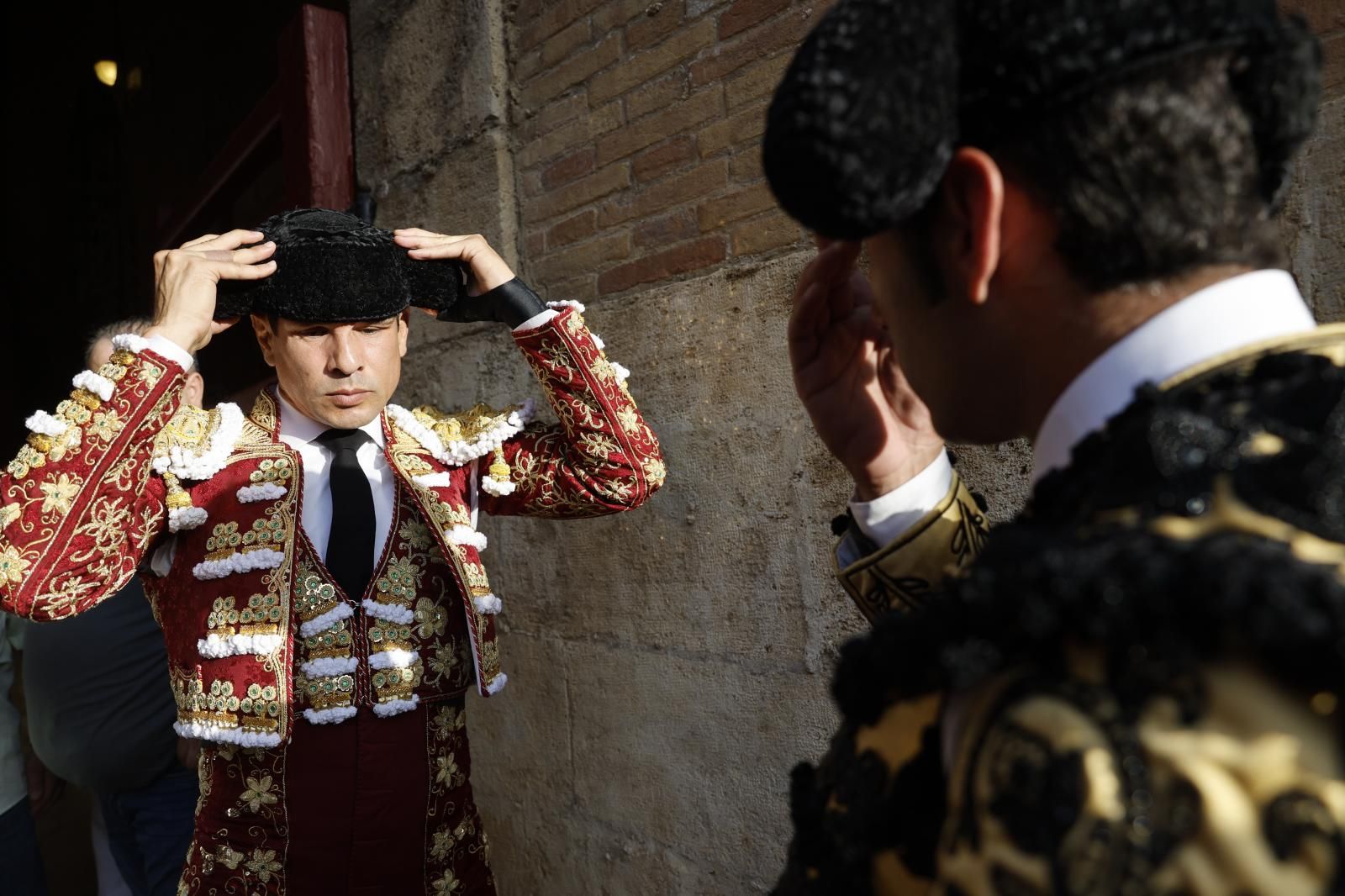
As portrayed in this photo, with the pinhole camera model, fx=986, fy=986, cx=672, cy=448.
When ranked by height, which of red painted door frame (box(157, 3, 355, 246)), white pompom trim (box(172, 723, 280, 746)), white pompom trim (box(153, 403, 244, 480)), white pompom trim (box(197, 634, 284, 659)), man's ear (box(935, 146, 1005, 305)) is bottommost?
white pompom trim (box(172, 723, 280, 746))

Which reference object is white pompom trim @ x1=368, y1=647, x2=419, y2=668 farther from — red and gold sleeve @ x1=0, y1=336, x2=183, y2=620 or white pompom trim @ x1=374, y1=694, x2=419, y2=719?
red and gold sleeve @ x1=0, y1=336, x2=183, y2=620

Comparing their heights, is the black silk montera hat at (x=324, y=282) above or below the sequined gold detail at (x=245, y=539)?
above

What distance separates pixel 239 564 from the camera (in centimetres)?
191

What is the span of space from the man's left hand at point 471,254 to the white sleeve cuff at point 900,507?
121cm

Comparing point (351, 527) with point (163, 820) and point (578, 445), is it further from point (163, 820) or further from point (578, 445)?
point (163, 820)

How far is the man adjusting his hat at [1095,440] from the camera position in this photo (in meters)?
0.62

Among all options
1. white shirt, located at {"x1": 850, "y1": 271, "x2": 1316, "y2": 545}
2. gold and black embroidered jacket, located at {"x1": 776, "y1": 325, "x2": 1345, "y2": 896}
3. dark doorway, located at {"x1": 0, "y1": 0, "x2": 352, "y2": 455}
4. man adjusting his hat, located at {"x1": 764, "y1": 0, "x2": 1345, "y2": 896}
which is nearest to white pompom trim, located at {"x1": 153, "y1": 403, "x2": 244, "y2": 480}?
man adjusting his hat, located at {"x1": 764, "y1": 0, "x2": 1345, "y2": 896}

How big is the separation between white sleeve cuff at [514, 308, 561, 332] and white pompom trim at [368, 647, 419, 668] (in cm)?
73

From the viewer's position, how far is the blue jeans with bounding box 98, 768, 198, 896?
297cm

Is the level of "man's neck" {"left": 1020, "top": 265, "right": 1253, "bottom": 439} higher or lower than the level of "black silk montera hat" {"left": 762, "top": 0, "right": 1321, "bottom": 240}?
lower

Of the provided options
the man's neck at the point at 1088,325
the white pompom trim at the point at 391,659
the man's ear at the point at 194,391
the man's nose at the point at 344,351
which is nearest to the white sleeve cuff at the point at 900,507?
the man's neck at the point at 1088,325

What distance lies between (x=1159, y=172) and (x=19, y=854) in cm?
355

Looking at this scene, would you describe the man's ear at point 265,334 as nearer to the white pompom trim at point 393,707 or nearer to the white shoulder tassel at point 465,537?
the white shoulder tassel at point 465,537

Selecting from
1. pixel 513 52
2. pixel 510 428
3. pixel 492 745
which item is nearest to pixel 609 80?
pixel 513 52
